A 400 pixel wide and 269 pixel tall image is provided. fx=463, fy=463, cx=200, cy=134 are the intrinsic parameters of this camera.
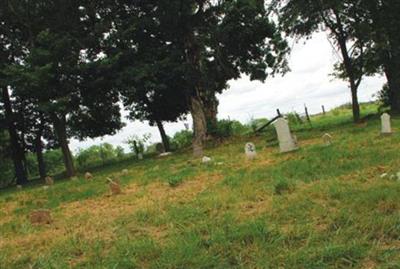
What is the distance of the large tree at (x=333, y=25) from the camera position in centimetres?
2317

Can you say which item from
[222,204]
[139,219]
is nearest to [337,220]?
[222,204]

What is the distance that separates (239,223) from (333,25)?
20327 mm

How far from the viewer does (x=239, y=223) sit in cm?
645

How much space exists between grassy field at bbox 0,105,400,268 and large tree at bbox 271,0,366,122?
13398 mm

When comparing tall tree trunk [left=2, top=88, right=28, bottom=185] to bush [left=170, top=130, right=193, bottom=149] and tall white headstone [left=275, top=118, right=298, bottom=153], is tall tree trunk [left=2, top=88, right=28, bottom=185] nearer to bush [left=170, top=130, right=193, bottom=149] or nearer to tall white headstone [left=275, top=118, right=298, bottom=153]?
bush [left=170, top=130, right=193, bottom=149]

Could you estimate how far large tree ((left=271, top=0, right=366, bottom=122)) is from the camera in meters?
23.2

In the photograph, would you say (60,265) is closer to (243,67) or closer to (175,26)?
(175,26)

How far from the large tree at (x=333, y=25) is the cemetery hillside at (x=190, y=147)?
0.28 feet

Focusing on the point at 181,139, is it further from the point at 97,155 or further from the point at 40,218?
the point at 40,218

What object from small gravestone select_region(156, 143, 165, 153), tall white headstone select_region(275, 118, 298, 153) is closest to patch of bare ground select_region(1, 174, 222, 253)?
tall white headstone select_region(275, 118, 298, 153)

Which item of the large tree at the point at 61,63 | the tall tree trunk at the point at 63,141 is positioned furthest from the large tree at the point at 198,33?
the tall tree trunk at the point at 63,141

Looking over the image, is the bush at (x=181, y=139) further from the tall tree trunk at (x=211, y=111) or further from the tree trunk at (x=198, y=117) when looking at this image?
the tree trunk at (x=198, y=117)

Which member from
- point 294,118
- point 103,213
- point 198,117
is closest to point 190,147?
point 198,117

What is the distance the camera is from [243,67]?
97.8 ft
